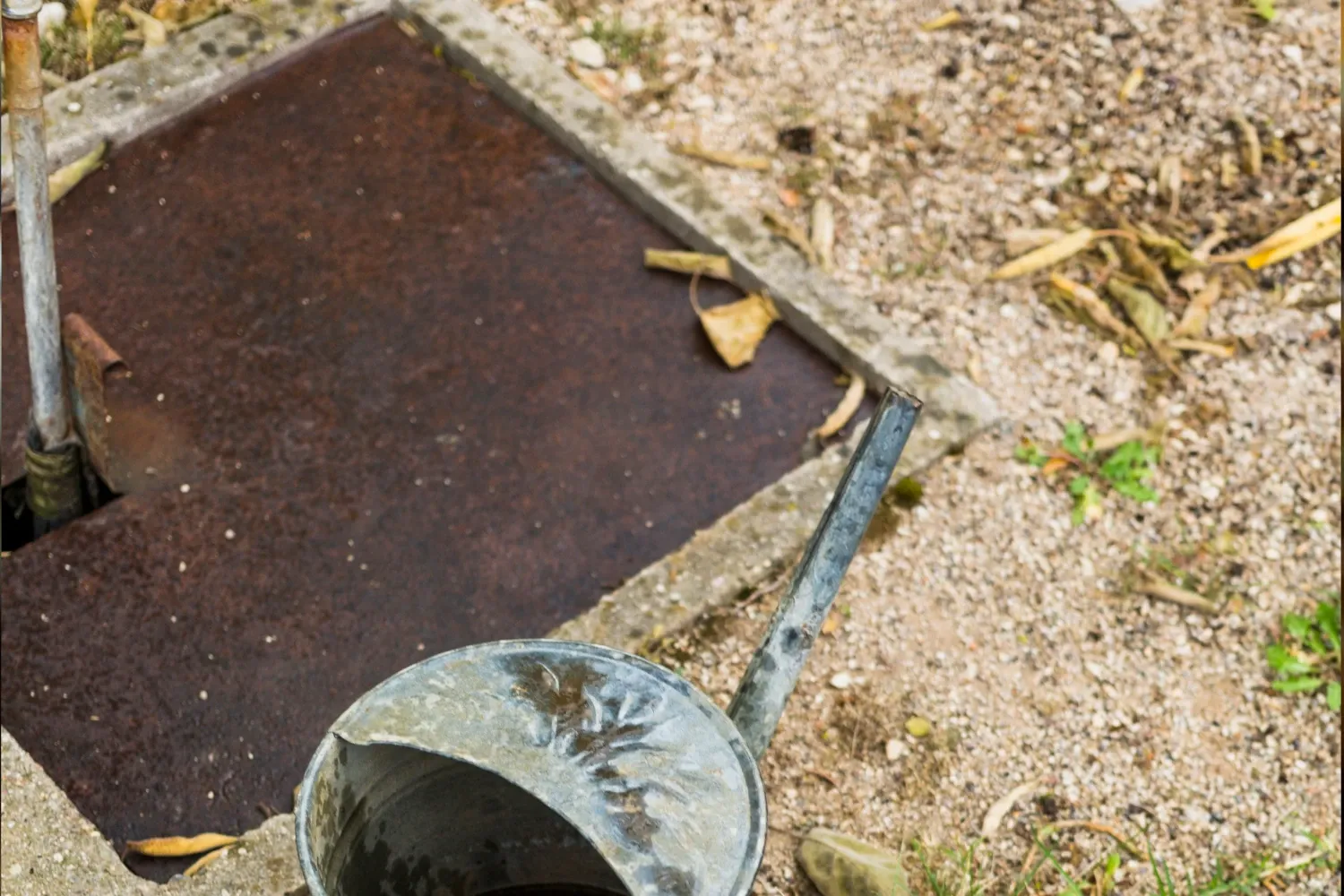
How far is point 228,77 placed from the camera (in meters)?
4.49

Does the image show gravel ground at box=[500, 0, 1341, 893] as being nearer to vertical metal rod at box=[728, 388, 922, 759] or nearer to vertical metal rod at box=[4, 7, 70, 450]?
vertical metal rod at box=[728, 388, 922, 759]

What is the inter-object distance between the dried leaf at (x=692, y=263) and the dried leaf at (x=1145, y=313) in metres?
1.13

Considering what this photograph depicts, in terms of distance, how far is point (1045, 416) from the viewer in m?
3.98

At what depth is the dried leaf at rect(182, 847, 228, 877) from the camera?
2.85 meters

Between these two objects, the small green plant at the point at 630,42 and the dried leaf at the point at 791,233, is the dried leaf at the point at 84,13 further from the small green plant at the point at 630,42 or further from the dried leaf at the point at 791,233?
the dried leaf at the point at 791,233

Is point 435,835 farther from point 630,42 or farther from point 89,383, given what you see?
point 630,42

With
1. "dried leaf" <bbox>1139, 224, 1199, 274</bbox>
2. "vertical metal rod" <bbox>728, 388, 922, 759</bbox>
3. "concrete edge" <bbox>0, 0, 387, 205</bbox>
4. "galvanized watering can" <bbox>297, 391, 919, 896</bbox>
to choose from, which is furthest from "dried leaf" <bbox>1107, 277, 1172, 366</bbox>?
"concrete edge" <bbox>0, 0, 387, 205</bbox>

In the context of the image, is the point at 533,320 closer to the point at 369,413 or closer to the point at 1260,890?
the point at 369,413

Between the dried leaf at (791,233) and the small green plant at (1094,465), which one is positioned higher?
the dried leaf at (791,233)

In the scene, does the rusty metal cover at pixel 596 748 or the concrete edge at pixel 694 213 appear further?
the concrete edge at pixel 694 213

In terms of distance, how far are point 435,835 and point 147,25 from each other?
116 inches

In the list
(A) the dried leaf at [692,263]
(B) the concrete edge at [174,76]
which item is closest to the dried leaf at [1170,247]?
(A) the dried leaf at [692,263]

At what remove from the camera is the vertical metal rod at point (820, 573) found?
2.29 meters

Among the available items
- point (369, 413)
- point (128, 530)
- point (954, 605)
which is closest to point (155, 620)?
point (128, 530)
